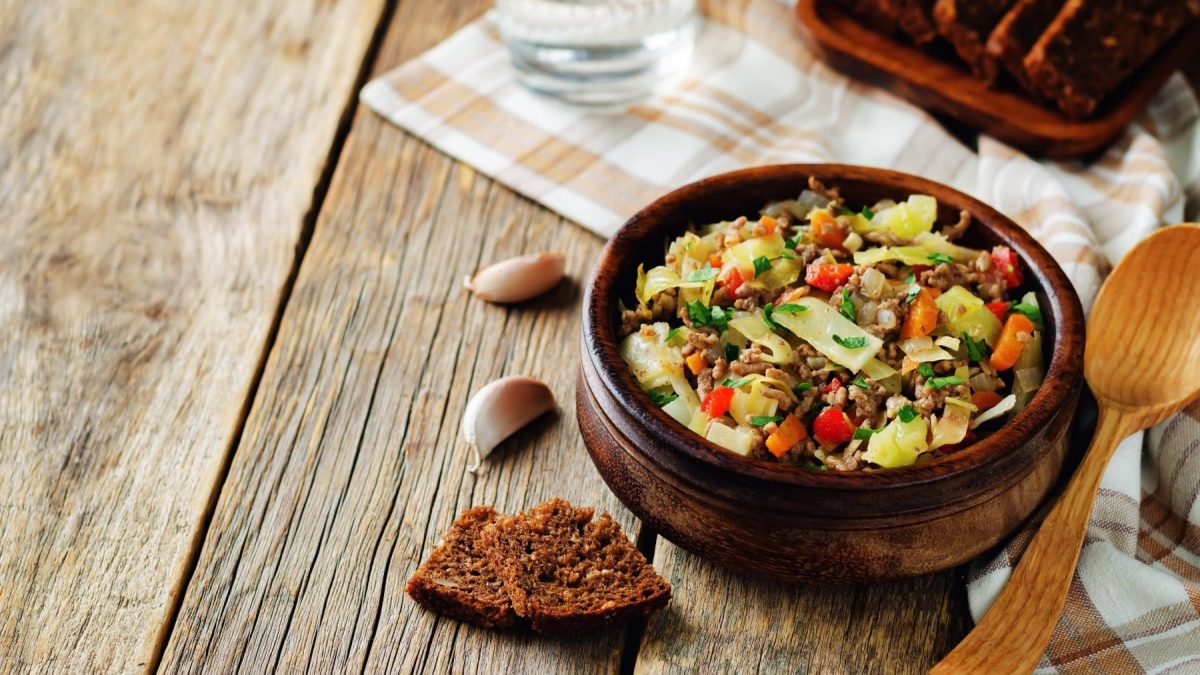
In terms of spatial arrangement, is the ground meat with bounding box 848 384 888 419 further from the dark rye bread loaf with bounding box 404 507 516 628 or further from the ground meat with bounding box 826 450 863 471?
the dark rye bread loaf with bounding box 404 507 516 628

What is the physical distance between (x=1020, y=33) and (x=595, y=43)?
Answer: 1.17 meters

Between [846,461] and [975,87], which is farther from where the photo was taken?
[975,87]

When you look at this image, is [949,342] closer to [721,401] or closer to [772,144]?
[721,401]

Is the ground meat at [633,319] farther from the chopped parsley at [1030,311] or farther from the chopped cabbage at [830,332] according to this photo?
the chopped parsley at [1030,311]

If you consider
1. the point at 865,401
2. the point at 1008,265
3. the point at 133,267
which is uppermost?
the point at 1008,265

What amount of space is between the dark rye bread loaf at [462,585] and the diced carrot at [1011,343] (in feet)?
3.38

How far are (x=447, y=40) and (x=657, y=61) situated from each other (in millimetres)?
708

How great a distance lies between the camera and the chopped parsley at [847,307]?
226cm

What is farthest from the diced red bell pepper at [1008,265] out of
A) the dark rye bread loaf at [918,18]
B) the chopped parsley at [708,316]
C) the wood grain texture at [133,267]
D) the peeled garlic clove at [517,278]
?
the wood grain texture at [133,267]

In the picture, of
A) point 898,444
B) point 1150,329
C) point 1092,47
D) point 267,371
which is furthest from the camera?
point 1092,47

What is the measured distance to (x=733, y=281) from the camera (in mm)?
2342

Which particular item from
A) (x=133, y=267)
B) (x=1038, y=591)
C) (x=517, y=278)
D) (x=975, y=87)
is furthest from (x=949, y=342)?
(x=133, y=267)

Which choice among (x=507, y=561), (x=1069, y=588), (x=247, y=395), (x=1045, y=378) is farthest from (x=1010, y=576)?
(x=247, y=395)

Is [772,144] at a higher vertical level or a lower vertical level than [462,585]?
higher
